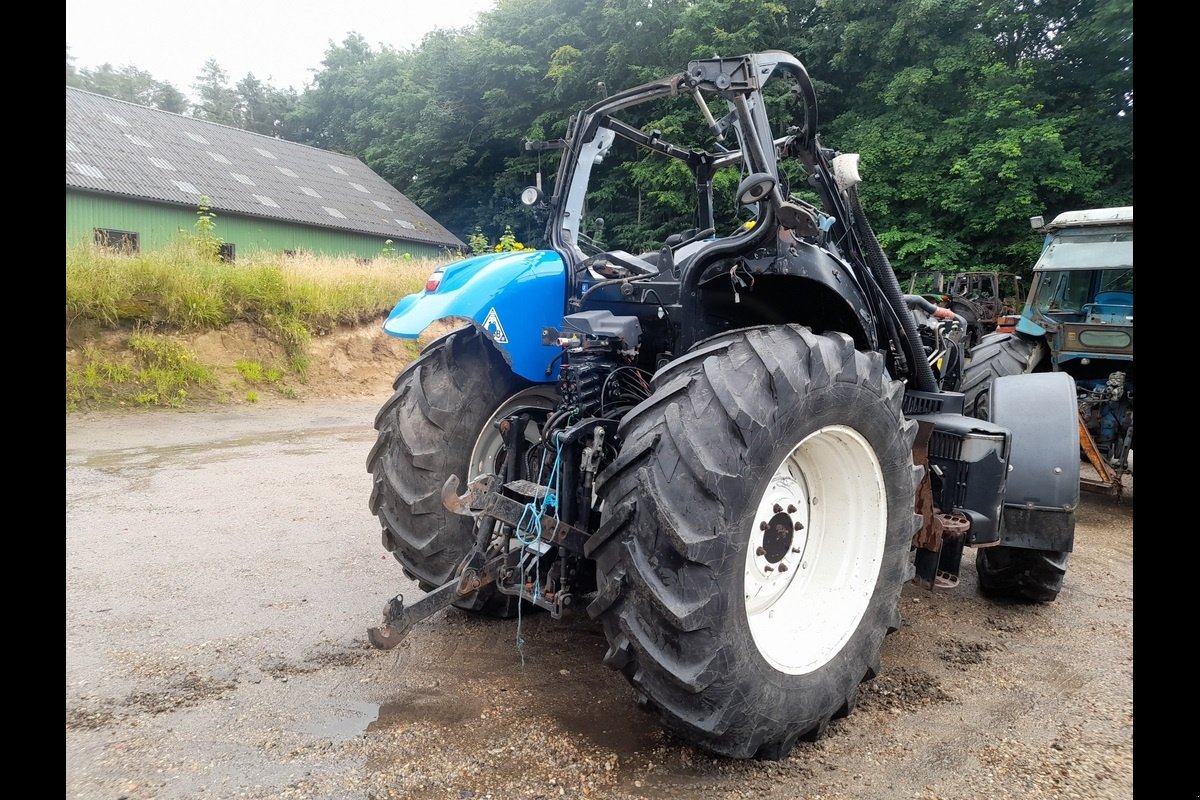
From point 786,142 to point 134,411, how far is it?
32.2ft

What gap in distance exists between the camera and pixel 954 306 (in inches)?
395

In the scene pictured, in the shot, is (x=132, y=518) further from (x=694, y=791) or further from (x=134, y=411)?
(x=134, y=411)

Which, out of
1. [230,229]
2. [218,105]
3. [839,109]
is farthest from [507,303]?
[218,105]

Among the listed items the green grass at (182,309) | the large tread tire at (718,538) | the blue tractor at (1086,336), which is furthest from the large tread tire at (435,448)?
the green grass at (182,309)

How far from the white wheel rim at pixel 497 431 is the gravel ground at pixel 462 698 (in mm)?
756

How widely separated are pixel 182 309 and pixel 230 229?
10.8 meters

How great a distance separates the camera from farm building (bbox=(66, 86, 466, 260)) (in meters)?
18.5

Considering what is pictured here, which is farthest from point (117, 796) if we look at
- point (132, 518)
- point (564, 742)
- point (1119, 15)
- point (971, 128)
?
point (971, 128)

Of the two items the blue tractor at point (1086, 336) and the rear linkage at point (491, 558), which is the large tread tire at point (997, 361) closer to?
the blue tractor at point (1086, 336)

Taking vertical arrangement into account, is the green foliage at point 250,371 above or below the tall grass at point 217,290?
below

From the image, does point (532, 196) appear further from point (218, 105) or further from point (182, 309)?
point (218, 105)

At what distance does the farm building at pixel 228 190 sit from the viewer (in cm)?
1850

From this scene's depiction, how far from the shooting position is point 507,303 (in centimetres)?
307

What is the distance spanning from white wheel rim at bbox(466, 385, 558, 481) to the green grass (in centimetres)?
859
